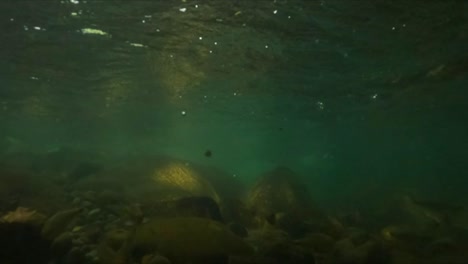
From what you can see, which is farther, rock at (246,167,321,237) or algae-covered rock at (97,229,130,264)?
rock at (246,167,321,237)

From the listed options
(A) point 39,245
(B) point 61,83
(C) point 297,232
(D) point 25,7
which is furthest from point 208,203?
(B) point 61,83

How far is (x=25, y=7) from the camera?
44.8 feet

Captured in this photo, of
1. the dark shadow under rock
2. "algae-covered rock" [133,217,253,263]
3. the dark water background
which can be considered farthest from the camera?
the dark water background

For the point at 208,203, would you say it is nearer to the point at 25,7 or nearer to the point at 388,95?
the point at 25,7

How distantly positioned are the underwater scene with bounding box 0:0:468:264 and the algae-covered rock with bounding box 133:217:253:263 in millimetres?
30

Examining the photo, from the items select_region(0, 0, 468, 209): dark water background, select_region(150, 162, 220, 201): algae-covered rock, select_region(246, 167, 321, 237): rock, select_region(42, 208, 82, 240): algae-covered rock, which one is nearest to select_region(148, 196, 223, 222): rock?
select_region(246, 167, 321, 237): rock

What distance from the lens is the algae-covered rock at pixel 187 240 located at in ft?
29.5

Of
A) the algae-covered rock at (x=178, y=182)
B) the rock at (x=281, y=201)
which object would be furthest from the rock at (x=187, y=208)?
the algae-covered rock at (x=178, y=182)

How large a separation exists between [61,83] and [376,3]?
2128 centimetres

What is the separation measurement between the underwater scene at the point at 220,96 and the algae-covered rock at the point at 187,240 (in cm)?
3

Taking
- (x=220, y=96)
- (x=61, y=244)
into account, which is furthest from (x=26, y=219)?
(x=220, y=96)

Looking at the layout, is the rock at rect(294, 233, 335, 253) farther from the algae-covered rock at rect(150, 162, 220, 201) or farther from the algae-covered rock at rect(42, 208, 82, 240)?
the algae-covered rock at rect(150, 162, 220, 201)

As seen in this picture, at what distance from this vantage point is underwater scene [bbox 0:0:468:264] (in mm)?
9648

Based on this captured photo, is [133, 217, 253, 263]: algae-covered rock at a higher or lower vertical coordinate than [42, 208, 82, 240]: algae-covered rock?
higher
